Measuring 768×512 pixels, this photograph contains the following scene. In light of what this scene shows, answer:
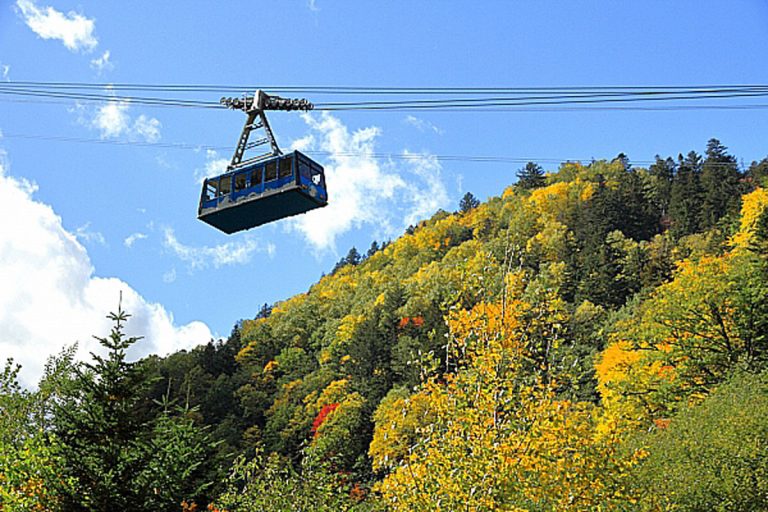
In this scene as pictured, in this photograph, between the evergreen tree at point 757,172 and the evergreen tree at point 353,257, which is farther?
the evergreen tree at point 353,257

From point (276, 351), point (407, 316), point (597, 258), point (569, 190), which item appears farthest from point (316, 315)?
point (597, 258)

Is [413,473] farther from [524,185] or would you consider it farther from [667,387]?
[524,185]

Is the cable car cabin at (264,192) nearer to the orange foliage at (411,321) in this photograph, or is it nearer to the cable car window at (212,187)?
the cable car window at (212,187)

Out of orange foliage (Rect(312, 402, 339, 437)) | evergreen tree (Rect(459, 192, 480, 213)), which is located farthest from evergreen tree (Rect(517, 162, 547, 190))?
orange foliage (Rect(312, 402, 339, 437))

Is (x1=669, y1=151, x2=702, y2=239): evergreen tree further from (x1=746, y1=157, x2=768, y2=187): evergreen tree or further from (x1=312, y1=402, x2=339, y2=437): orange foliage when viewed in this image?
(x1=312, y1=402, x2=339, y2=437): orange foliage

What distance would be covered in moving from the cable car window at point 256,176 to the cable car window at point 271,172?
0.19 metres

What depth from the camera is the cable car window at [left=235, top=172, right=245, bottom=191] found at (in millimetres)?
20698

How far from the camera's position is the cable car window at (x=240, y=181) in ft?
67.9

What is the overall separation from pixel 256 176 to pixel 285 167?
0.86 meters

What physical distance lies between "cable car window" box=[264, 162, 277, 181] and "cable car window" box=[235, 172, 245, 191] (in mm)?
825

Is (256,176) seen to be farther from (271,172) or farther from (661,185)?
(661,185)

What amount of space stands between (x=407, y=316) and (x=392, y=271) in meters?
49.8

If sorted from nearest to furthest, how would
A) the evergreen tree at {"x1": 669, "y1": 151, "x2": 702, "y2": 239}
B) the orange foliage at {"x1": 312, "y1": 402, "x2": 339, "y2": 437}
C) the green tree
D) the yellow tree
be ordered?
the yellow tree < the green tree < the orange foliage at {"x1": 312, "y1": 402, "x2": 339, "y2": 437} < the evergreen tree at {"x1": 669, "y1": 151, "x2": 702, "y2": 239}

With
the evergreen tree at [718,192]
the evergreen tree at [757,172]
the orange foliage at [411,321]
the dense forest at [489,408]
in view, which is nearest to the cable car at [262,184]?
the dense forest at [489,408]
